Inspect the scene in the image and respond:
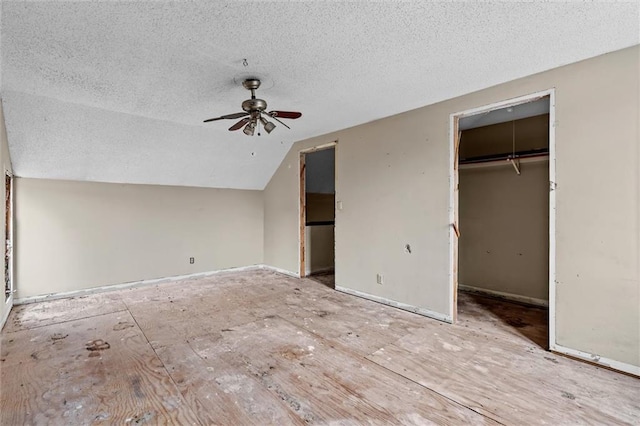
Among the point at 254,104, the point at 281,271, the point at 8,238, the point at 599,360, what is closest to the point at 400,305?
the point at 599,360

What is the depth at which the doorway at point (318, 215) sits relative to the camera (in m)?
5.41

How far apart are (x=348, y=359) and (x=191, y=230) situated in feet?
13.2

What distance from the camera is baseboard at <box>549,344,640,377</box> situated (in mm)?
2240

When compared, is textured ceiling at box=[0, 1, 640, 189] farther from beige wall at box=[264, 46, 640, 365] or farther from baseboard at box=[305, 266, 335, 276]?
baseboard at box=[305, 266, 335, 276]

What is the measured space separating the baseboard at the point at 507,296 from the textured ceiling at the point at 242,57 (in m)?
2.81

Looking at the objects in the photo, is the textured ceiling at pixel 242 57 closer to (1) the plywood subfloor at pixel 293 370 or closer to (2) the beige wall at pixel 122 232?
(2) the beige wall at pixel 122 232

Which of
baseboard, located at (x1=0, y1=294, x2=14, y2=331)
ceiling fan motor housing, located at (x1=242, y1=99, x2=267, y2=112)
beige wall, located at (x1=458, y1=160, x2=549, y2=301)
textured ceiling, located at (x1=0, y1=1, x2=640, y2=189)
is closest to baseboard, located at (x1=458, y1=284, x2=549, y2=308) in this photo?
beige wall, located at (x1=458, y1=160, x2=549, y2=301)

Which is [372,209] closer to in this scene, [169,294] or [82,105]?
[169,294]

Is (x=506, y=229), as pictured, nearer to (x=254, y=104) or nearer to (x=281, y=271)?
(x=254, y=104)

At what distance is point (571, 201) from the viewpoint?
8.31 ft

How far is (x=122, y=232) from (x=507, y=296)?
5.83m

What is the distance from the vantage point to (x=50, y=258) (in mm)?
4133

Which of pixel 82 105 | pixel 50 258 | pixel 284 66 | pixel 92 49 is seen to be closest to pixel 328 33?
pixel 284 66

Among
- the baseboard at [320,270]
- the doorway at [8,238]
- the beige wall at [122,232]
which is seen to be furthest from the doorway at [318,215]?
the doorway at [8,238]
